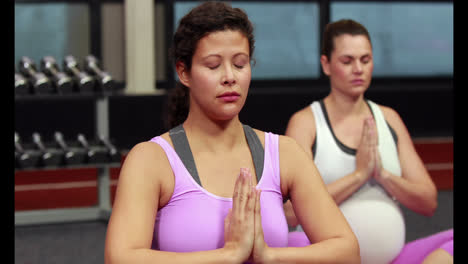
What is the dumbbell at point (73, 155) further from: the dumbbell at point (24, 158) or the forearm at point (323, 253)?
the forearm at point (323, 253)

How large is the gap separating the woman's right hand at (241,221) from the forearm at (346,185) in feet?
2.76

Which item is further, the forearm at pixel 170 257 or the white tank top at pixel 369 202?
the white tank top at pixel 369 202

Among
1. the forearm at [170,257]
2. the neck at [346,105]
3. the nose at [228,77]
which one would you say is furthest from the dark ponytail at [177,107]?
the neck at [346,105]

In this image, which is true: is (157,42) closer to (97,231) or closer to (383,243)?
(97,231)

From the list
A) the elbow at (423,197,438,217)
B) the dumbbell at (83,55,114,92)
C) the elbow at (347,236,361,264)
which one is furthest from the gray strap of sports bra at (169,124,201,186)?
the dumbbell at (83,55,114,92)

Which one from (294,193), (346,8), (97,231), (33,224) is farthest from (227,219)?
(346,8)

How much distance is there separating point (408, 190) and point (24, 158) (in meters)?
3.12

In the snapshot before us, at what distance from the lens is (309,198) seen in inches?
62.1

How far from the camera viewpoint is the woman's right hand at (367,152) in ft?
7.30

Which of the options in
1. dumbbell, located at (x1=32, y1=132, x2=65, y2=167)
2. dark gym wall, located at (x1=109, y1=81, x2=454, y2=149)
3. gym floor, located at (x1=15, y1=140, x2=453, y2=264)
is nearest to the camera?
gym floor, located at (x1=15, y1=140, x2=453, y2=264)

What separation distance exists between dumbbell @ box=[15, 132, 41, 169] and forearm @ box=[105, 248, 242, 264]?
338 cm

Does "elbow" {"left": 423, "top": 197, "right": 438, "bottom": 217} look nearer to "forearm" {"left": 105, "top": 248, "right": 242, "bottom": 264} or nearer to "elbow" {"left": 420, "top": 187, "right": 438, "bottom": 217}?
"elbow" {"left": 420, "top": 187, "right": 438, "bottom": 217}

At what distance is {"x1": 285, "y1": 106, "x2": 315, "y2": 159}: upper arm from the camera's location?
89.9 inches

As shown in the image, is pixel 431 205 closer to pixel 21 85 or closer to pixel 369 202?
pixel 369 202
